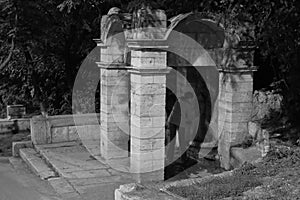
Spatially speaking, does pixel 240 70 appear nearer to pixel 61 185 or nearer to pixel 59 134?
pixel 61 185

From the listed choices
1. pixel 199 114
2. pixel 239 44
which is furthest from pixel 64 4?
pixel 239 44

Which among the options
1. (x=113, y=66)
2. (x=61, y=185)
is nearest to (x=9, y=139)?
(x=113, y=66)

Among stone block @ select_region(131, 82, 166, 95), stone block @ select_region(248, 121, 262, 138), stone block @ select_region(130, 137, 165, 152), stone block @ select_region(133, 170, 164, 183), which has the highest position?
stone block @ select_region(131, 82, 166, 95)

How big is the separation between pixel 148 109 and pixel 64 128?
4852 mm

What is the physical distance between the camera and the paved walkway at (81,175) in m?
8.93

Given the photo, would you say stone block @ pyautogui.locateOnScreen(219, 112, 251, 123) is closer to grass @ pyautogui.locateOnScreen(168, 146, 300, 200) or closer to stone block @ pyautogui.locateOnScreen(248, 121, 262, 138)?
stone block @ pyautogui.locateOnScreen(248, 121, 262, 138)

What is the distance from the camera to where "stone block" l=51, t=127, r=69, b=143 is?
42.3 feet

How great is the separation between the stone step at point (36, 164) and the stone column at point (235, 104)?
4129mm

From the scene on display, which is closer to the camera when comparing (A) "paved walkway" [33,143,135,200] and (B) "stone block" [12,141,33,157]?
(A) "paved walkway" [33,143,135,200]

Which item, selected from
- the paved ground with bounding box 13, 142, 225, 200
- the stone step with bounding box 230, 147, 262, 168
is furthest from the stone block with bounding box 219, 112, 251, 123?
the paved ground with bounding box 13, 142, 225, 200

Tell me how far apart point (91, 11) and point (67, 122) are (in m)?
4.90

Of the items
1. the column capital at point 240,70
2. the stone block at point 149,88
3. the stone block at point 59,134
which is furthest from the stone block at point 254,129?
the stone block at point 59,134

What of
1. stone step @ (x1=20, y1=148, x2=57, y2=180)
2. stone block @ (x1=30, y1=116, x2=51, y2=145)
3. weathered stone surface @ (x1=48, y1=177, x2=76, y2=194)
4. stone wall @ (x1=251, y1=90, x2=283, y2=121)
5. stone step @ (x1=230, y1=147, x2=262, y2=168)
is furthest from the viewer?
stone block @ (x1=30, y1=116, x2=51, y2=145)

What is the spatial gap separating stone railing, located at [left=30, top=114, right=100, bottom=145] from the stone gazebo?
182cm
